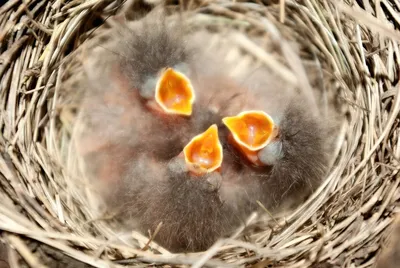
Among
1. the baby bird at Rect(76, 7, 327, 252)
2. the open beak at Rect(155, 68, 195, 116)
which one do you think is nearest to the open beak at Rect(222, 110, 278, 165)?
the baby bird at Rect(76, 7, 327, 252)

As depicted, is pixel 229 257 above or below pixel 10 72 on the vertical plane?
below

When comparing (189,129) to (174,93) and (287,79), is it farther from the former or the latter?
(287,79)

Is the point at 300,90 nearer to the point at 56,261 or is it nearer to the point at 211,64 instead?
the point at 211,64

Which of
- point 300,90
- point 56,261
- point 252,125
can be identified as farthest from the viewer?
point 300,90

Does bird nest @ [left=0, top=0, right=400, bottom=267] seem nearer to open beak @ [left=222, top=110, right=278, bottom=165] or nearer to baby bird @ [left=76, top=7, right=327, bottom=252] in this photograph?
baby bird @ [left=76, top=7, right=327, bottom=252]

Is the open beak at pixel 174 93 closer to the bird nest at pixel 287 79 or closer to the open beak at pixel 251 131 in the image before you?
the open beak at pixel 251 131

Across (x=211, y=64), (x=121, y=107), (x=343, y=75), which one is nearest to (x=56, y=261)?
(x=121, y=107)
